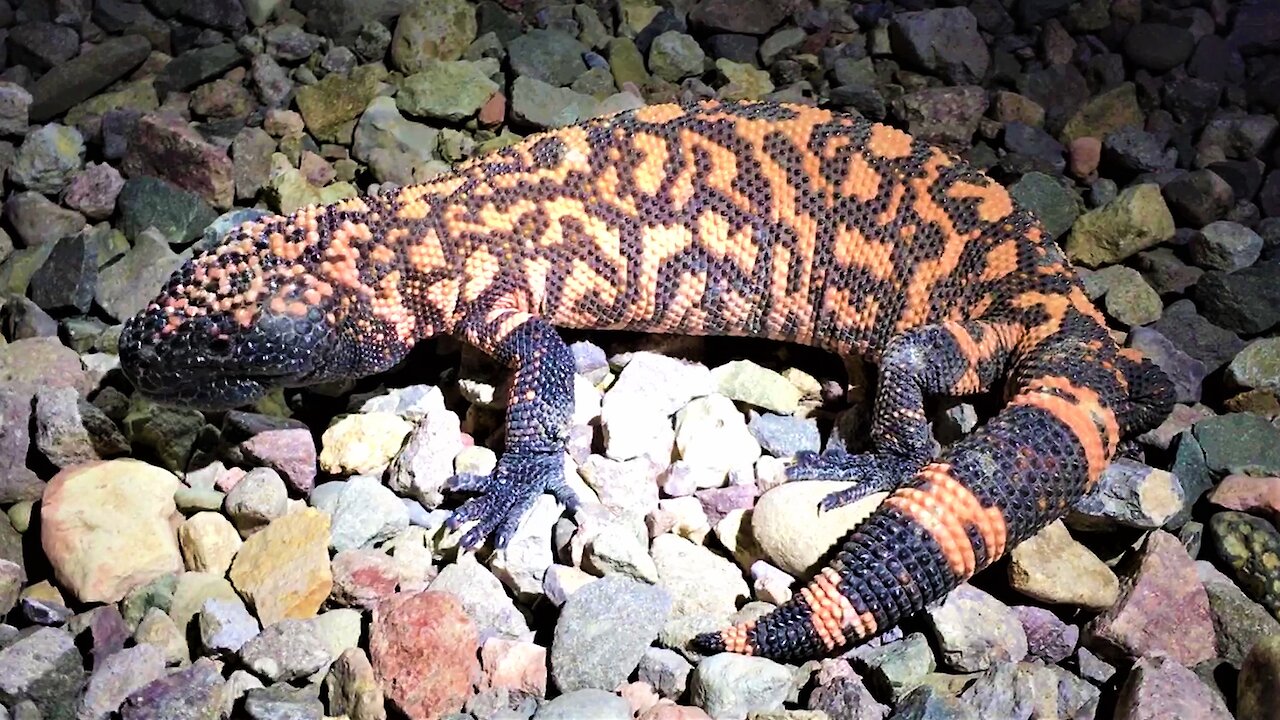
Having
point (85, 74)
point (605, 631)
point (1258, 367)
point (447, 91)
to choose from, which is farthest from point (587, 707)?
point (85, 74)

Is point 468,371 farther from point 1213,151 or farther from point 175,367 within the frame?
point 1213,151

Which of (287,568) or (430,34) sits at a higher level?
(430,34)

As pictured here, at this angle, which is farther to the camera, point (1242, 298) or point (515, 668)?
point (1242, 298)

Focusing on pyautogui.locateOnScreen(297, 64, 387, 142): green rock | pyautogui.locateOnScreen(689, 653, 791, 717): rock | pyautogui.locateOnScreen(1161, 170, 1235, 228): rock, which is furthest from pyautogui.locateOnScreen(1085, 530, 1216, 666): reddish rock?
pyautogui.locateOnScreen(297, 64, 387, 142): green rock

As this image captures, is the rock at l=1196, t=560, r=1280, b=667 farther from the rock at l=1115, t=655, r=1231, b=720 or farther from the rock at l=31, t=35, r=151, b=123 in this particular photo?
the rock at l=31, t=35, r=151, b=123

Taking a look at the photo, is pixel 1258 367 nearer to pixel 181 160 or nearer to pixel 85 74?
pixel 181 160

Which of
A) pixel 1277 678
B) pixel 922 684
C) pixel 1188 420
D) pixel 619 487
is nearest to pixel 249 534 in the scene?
pixel 619 487

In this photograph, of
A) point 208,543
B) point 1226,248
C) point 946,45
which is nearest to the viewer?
point 208,543
